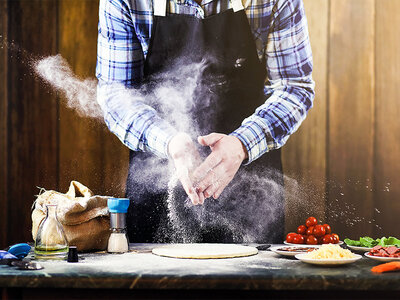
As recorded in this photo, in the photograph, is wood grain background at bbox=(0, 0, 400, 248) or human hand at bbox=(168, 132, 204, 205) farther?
wood grain background at bbox=(0, 0, 400, 248)

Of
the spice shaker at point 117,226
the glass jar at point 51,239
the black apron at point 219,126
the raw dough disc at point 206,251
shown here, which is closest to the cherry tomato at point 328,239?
the raw dough disc at point 206,251

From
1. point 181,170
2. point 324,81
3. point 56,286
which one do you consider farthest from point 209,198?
point 56,286

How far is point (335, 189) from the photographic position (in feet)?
8.61

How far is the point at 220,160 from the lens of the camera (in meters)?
2.54

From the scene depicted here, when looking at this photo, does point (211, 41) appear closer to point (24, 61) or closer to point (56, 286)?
point (24, 61)

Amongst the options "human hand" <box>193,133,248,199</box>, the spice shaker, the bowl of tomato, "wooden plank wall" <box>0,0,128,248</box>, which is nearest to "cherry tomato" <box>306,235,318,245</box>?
the bowl of tomato

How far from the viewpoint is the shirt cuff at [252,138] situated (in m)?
2.55

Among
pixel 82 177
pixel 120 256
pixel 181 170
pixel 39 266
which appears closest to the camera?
pixel 39 266

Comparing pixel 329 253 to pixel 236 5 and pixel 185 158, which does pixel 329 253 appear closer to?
pixel 185 158

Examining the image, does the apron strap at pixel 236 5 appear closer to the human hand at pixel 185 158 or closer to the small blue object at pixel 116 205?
the human hand at pixel 185 158

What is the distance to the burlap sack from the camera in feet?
6.37

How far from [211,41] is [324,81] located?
0.63 meters

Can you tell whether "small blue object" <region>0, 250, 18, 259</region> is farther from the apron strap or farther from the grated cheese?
the apron strap

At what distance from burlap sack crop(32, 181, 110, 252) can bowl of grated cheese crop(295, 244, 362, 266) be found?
31.5 inches
